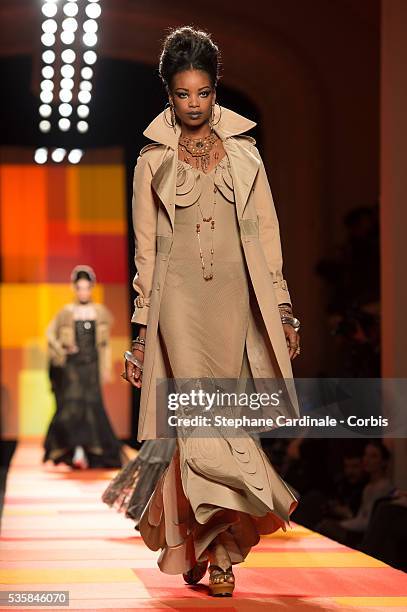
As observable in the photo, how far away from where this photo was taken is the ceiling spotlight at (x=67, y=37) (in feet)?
20.1

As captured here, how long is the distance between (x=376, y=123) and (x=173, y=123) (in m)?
5.88

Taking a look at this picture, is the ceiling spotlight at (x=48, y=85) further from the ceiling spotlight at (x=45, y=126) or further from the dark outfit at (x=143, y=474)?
the dark outfit at (x=143, y=474)

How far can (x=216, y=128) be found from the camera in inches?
143

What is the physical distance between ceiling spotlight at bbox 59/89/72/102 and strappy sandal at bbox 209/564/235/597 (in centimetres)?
436

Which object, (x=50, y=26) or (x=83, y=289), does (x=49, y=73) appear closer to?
(x=50, y=26)

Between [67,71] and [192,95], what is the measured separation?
3412 mm

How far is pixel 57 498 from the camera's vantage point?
6.91 m

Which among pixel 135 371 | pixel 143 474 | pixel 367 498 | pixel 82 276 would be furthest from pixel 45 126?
pixel 135 371

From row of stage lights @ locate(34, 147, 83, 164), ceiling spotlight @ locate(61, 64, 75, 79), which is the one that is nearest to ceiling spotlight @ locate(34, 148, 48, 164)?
row of stage lights @ locate(34, 147, 83, 164)

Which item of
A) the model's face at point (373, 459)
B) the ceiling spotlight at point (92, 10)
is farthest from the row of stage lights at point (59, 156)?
the model's face at point (373, 459)

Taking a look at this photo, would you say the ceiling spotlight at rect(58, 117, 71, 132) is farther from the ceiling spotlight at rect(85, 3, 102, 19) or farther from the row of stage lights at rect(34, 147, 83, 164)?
the ceiling spotlight at rect(85, 3, 102, 19)

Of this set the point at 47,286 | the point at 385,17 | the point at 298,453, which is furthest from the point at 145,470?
the point at 47,286

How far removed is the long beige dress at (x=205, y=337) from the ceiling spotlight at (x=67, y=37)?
2.75 m

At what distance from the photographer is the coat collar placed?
3580 mm
